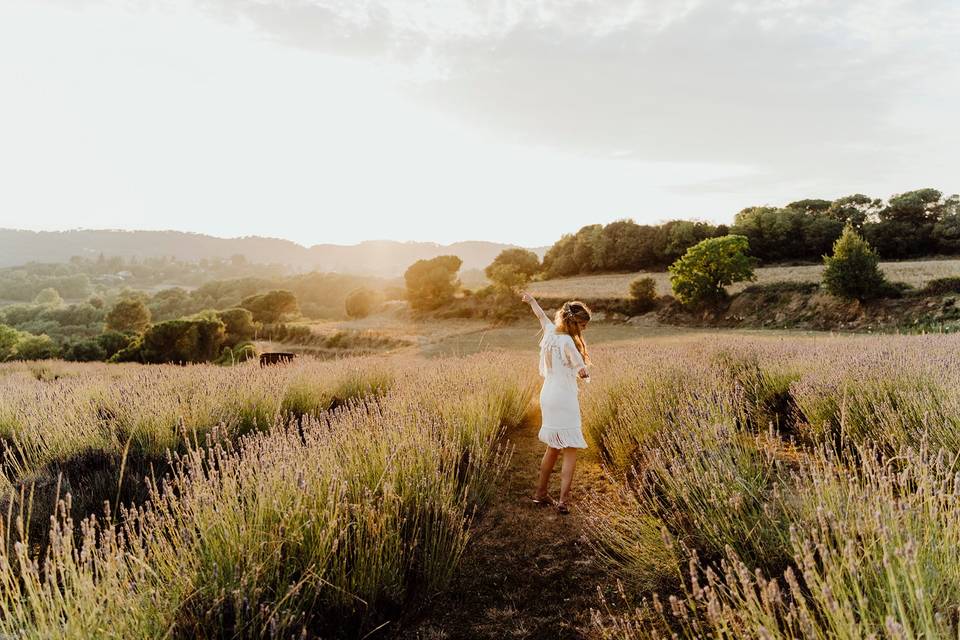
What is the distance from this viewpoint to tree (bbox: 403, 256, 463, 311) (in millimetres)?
42875

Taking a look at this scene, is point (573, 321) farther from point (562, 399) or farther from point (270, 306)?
point (270, 306)

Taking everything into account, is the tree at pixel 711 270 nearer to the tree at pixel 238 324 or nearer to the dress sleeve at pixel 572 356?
the dress sleeve at pixel 572 356

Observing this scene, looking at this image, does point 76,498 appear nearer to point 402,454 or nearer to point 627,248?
point 402,454

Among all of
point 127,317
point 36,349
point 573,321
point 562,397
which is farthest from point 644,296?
point 127,317

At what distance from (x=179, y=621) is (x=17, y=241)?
20808 cm

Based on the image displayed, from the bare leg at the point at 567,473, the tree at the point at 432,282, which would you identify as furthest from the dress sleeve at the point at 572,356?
the tree at the point at 432,282

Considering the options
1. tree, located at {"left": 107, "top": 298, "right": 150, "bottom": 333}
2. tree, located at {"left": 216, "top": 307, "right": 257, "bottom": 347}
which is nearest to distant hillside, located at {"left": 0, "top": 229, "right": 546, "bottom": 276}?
tree, located at {"left": 107, "top": 298, "right": 150, "bottom": 333}

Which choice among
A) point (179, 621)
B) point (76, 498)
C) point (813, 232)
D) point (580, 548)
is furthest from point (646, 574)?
point (813, 232)

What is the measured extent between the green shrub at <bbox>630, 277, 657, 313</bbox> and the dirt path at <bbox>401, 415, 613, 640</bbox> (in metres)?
28.8

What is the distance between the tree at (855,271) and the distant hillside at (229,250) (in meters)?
123

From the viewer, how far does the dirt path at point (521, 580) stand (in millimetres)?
2727

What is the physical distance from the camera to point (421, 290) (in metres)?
43.2

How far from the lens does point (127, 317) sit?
4616 centimetres

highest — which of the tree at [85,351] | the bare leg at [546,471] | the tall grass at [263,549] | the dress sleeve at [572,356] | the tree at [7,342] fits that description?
the dress sleeve at [572,356]
